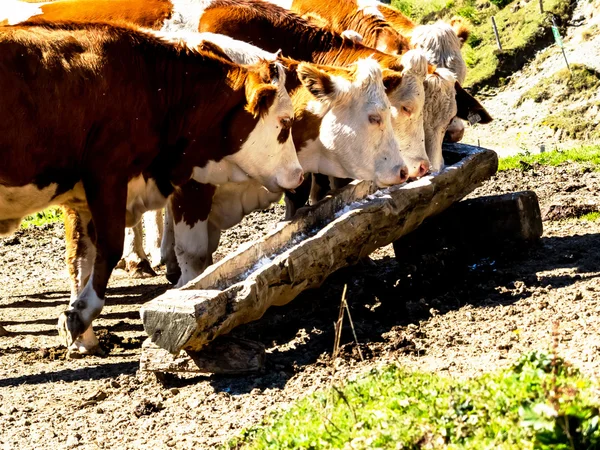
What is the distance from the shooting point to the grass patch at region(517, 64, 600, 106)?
2669 centimetres

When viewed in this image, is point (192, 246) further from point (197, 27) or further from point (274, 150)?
point (197, 27)

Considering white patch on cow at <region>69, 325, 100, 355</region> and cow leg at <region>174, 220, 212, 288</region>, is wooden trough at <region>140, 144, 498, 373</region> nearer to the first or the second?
cow leg at <region>174, 220, 212, 288</region>

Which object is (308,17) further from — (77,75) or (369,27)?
(77,75)

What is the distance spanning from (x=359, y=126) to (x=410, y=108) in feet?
2.85

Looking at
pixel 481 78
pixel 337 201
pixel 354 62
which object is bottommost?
pixel 481 78

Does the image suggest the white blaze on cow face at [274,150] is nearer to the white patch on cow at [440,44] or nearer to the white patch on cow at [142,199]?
the white patch on cow at [142,199]

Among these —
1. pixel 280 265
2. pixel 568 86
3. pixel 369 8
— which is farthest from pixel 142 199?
pixel 568 86

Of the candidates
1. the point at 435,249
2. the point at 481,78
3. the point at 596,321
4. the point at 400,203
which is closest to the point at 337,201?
the point at 400,203

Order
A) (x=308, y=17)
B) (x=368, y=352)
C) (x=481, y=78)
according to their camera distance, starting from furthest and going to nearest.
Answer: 1. (x=481, y=78)
2. (x=308, y=17)
3. (x=368, y=352)

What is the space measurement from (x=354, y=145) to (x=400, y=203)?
2.94 ft

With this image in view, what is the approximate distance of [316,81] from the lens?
9.42m

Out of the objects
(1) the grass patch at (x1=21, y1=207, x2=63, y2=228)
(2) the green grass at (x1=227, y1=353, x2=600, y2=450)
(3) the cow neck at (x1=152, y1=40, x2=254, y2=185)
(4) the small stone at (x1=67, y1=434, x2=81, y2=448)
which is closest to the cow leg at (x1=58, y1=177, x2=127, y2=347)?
(3) the cow neck at (x1=152, y1=40, x2=254, y2=185)

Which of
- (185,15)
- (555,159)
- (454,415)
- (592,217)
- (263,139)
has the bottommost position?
(555,159)

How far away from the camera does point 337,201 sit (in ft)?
30.6
